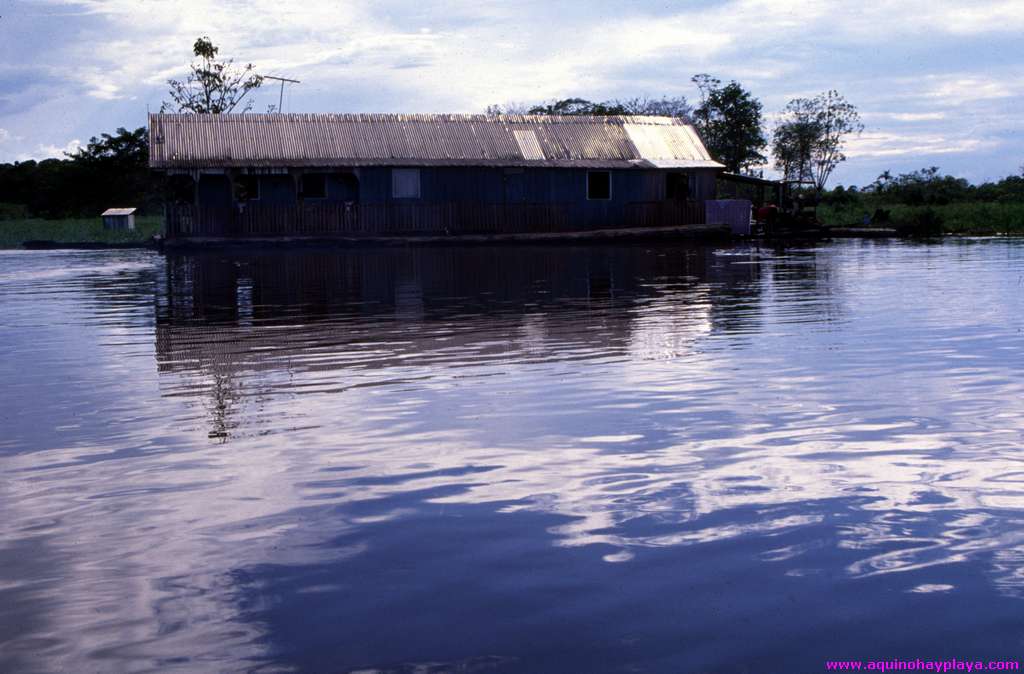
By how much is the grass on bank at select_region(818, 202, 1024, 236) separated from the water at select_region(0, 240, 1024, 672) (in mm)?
34735

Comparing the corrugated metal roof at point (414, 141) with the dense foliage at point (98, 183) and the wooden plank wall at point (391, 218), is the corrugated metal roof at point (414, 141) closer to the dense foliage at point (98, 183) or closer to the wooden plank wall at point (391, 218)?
the wooden plank wall at point (391, 218)

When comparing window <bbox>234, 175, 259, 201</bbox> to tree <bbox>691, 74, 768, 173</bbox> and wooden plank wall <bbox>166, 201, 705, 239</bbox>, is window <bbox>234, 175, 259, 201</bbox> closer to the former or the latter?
wooden plank wall <bbox>166, 201, 705, 239</bbox>

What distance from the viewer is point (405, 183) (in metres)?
36.6

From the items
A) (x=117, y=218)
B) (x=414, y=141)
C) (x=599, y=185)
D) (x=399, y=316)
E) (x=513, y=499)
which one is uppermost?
(x=414, y=141)

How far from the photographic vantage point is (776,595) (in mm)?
3811

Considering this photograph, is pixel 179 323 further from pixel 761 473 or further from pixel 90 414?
pixel 761 473

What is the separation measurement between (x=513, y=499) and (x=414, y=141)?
33.0 meters

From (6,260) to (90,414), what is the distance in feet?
83.8

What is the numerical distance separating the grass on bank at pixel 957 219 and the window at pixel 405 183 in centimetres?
1867

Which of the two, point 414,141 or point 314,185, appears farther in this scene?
point 414,141

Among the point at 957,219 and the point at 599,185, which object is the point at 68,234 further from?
the point at 957,219

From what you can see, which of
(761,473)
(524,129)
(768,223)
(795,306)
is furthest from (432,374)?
(768,223)

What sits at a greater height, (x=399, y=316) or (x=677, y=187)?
(x=677, y=187)

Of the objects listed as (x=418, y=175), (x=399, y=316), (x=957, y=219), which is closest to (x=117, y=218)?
(x=418, y=175)
